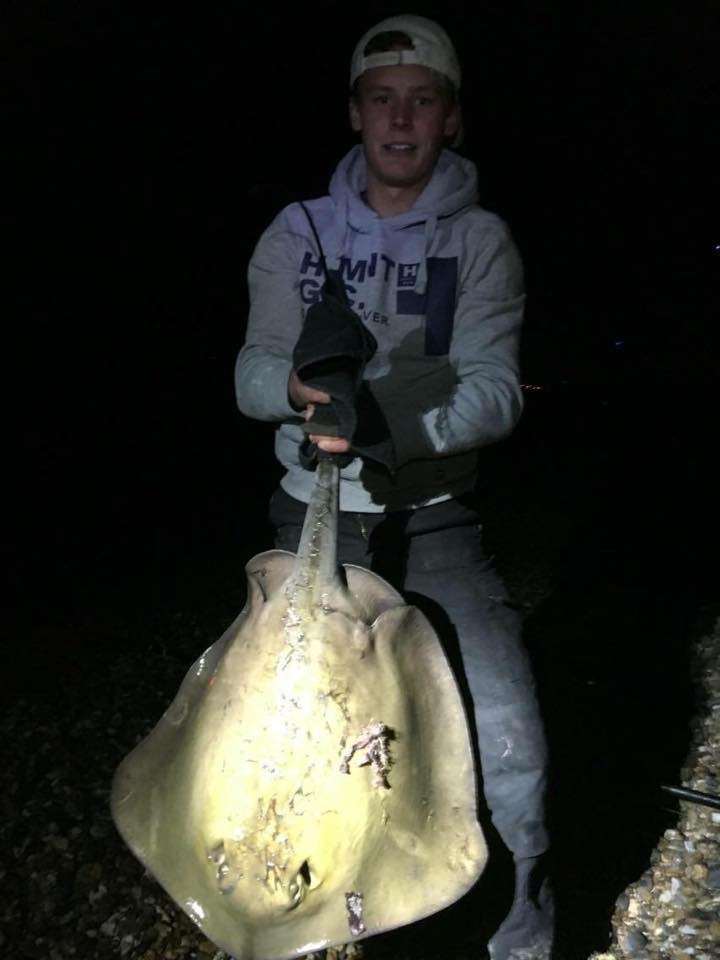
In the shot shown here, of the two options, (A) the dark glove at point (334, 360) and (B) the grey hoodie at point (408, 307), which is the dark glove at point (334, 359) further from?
(B) the grey hoodie at point (408, 307)

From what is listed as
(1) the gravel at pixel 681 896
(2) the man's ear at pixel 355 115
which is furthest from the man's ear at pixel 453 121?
(1) the gravel at pixel 681 896

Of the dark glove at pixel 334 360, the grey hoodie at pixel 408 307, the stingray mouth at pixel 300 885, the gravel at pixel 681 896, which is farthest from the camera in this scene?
the gravel at pixel 681 896

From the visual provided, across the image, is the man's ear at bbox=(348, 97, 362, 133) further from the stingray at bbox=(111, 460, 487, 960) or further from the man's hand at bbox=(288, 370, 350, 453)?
the stingray at bbox=(111, 460, 487, 960)

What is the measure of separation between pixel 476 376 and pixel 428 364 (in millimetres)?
187

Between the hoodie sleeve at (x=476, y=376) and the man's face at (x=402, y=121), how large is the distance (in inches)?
10.0

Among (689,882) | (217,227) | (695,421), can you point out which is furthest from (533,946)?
(695,421)

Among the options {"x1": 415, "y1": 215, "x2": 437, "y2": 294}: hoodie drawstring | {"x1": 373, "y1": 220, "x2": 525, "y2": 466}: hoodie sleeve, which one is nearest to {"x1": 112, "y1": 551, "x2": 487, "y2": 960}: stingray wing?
{"x1": 373, "y1": 220, "x2": 525, "y2": 466}: hoodie sleeve

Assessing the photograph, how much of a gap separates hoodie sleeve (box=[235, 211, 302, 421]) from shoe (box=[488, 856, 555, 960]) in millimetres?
1340

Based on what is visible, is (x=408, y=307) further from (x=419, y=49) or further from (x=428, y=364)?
(x=419, y=49)

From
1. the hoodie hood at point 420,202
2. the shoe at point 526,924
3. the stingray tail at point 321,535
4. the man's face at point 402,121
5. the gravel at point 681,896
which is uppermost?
the man's face at point 402,121

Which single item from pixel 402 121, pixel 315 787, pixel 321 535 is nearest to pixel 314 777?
pixel 315 787

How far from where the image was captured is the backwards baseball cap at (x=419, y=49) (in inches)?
74.9

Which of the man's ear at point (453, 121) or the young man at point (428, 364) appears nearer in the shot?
the young man at point (428, 364)

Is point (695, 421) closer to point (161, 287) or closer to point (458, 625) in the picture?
point (161, 287)
